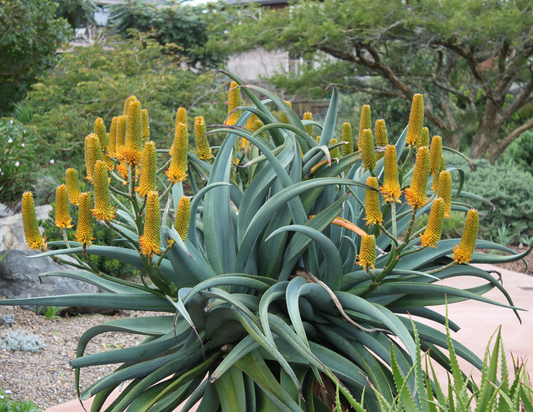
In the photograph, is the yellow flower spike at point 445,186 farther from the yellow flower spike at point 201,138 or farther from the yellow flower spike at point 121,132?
the yellow flower spike at point 121,132

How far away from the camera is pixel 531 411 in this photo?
121cm

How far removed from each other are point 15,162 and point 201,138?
6.15 m

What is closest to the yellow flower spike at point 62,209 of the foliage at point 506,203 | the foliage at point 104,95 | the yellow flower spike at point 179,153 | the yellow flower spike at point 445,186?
the yellow flower spike at point 179,153

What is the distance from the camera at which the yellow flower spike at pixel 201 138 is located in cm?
172

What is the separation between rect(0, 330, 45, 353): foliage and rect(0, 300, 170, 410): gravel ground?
36 millimetres

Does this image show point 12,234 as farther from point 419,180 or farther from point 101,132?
point 419,180

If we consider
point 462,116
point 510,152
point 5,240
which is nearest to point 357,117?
point 462,116

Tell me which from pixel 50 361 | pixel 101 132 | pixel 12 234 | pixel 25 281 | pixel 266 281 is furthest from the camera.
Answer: pixel 12 234

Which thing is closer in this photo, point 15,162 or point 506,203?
point 15,162

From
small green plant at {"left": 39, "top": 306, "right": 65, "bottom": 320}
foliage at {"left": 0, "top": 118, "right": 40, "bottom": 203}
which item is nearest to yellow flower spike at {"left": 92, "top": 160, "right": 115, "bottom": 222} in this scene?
small green plant at {"left": 39, "top": 306, "right": 65, "bottom": 320}

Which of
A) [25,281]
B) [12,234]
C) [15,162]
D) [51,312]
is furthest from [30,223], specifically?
[15,162]

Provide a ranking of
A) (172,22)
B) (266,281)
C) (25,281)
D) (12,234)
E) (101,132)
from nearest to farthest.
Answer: (266,281)
(101,132)
(25,281)
(12,234)
(172,22)

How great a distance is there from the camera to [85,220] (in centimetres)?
142

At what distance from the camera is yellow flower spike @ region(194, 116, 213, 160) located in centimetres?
172
